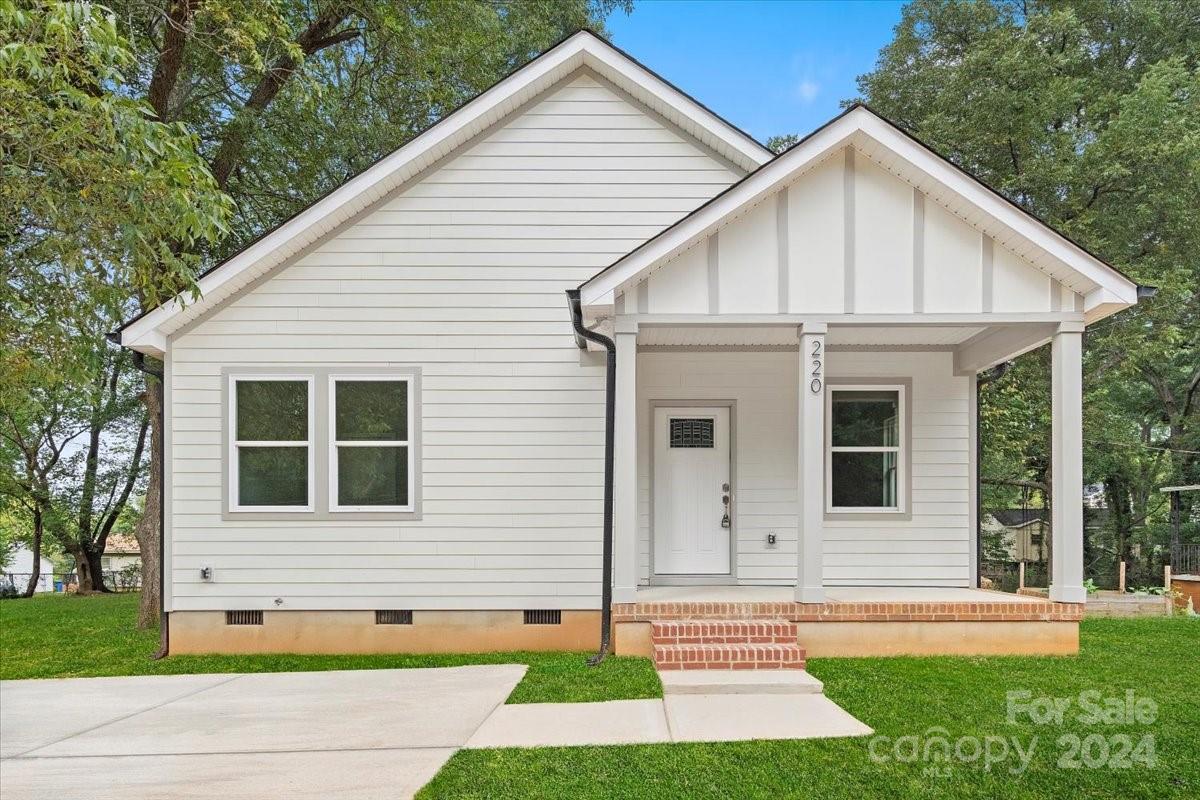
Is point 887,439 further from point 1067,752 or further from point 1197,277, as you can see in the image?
point 1197,277

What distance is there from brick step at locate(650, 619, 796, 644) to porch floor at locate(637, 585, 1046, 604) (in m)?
0.27

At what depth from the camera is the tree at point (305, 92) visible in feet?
31.0

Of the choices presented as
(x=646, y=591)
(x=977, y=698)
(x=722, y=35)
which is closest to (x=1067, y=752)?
(x=977, y=698)

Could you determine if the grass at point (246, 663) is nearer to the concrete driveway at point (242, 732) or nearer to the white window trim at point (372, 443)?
the concrete driveway at point (242, 732)

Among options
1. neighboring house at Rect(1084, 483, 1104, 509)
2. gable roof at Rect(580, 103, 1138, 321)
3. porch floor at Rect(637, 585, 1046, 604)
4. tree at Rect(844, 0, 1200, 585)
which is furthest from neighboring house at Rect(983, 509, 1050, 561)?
gable roof at Rect(580, 103, 1138, 321)

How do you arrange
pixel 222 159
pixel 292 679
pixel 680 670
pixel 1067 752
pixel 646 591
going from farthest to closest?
1. pixel 222 159
2. pixel 646 591
3. pixel 292 679
4. pixel 680 670
5. pixel 1067 752

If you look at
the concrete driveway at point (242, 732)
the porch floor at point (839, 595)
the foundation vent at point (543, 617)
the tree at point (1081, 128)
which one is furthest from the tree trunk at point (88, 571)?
the tree at point (1081, 128)

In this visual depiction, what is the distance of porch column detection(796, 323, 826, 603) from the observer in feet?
20.3

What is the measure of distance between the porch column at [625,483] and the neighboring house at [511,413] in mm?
433

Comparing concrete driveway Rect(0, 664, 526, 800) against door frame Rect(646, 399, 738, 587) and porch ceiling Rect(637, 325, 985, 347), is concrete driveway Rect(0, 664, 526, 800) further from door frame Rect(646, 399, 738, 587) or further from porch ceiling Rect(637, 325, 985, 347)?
porch ceiling Rect(637, 325, 985, 347)

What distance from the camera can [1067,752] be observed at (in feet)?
13.1

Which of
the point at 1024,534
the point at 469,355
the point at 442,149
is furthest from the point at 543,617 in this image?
the point at 1024,534

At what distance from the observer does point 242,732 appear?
4691 millimetres

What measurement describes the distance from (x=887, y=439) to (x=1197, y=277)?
1157cm
